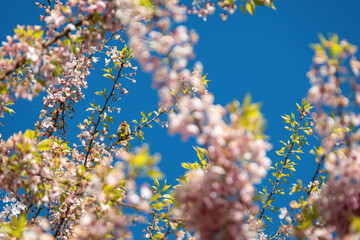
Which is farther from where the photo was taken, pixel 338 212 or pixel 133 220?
pixel 133 220

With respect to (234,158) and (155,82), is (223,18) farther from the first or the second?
(234,158)

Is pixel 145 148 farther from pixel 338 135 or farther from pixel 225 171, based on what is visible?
pixel 338 135

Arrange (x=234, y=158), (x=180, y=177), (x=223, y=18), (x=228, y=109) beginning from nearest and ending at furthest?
(x=234, y=158)
(x=228, y=109)
(x=180, y=177)
(x=223, y=18)

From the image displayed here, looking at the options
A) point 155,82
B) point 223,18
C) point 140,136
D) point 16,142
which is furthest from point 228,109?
point 140,136

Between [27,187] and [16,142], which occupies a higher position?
[16,142]

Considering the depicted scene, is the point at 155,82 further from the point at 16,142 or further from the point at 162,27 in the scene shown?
the point at 16,142

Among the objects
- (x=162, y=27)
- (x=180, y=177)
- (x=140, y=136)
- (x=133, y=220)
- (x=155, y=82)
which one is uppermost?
(x=140, y=136)

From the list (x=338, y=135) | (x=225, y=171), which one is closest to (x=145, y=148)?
(x=225, y=171)

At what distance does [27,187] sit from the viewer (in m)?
2.06

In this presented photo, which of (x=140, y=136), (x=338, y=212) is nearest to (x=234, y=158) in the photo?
(x=338, y=212)

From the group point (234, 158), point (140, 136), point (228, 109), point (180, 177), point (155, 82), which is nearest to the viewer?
point (234, 158)

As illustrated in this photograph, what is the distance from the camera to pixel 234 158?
146 cm

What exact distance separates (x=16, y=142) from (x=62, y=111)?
102 inches

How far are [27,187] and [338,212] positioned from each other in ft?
6.90
